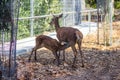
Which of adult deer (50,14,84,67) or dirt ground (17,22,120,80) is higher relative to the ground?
adult deer (50,14,84,67)

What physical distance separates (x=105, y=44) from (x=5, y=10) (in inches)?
238

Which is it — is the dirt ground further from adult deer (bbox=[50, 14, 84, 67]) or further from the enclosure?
adult deer (bbox=[50, 14, 84, 67])

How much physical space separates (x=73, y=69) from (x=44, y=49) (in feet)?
7.54

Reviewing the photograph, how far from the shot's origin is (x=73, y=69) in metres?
8.48

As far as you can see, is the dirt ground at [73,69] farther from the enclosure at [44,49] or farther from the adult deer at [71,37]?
the adult deer at [71,37]

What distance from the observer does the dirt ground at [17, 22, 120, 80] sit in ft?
25.4

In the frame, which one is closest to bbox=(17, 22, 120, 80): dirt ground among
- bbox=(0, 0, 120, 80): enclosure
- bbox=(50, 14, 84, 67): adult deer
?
bbox=(0, 0, 120, 80): enclosure

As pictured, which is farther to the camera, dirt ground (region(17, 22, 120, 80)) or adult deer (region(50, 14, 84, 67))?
adult deer (region(50, 14, 84, 67))

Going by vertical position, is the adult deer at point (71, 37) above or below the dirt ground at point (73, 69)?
above

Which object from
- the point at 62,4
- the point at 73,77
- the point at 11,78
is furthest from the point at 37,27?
the point at 11,78

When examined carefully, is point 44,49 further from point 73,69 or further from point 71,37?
point 73,69

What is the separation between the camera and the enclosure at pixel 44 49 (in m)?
6.71

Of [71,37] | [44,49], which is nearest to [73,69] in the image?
[71,37]

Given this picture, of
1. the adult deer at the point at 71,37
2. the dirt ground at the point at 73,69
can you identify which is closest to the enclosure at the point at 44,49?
the dirt ground at the point at 73,69
